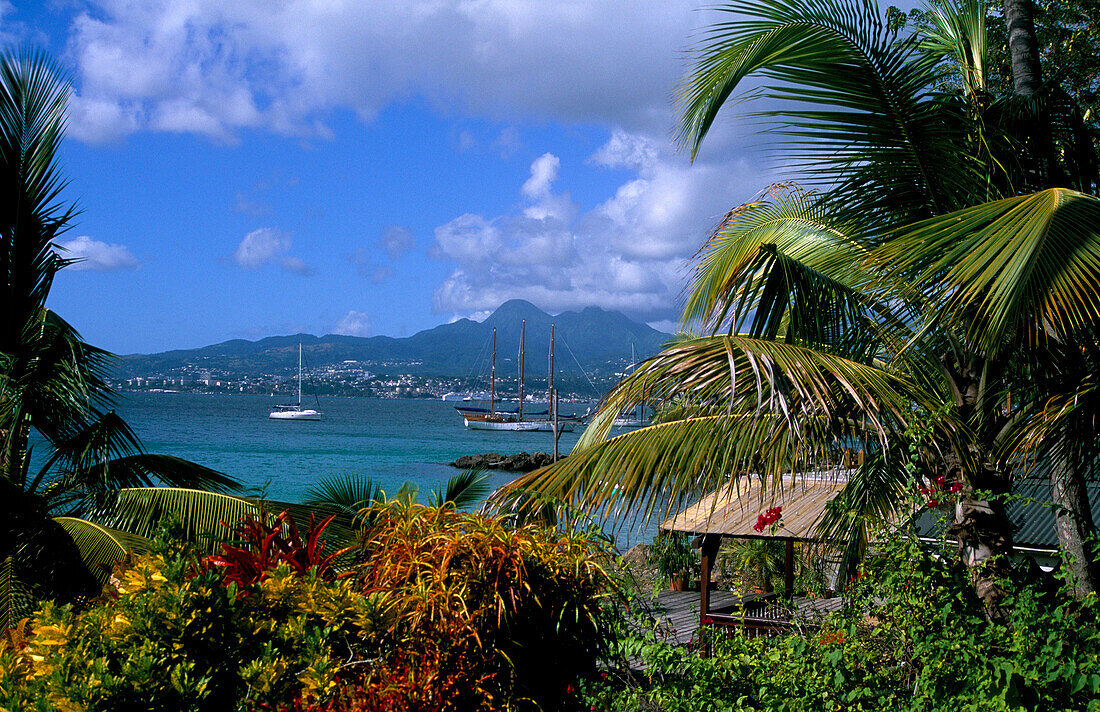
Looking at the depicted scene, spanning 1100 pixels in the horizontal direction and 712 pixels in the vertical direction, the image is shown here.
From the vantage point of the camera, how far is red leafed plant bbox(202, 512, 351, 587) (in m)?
3.59

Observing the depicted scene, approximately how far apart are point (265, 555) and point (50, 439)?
10.4 ft

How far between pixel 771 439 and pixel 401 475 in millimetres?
53830

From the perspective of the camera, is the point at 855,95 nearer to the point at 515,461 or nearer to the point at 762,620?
the point at 762,620

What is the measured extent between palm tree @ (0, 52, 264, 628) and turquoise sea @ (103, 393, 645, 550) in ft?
96.0

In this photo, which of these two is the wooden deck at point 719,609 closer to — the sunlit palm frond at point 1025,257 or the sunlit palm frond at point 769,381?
the sunlit palm frond at point 769,381

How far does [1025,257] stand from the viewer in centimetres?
290

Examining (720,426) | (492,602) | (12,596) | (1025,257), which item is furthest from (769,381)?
(12,596)

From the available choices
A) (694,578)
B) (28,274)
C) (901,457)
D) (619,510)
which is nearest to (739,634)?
(619,510)

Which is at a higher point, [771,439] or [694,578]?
[771,439]

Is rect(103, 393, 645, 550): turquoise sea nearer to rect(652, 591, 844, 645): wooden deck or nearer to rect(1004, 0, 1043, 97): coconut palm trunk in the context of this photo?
rect(652, 591, 844, 645): wooden deck

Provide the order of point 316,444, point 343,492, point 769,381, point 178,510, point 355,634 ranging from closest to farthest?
point 355,634, point 769,381, point 178,510, point 343,492, point 316,444

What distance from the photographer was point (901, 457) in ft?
14.8

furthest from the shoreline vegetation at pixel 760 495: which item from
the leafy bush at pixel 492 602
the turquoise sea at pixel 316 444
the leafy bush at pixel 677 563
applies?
the turquoise sea at pixel 316 444

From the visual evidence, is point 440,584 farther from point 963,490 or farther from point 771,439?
point 963,490
